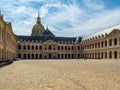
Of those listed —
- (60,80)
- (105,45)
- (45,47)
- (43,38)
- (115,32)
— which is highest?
(115,32)

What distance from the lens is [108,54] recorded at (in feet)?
222

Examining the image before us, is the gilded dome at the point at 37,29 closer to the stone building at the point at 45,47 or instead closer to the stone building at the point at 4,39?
the stone building at the point at 45,47

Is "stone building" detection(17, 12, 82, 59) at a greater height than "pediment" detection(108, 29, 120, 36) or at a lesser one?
lesser

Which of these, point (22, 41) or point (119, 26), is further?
point (22, 41)

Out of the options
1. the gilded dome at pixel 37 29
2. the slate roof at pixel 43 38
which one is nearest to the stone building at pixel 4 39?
the slate roof at pixel 43 38

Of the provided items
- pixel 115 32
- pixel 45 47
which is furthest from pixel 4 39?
pixel 45 47

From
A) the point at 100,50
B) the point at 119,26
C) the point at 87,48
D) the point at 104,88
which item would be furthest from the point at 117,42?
the point at 104,88

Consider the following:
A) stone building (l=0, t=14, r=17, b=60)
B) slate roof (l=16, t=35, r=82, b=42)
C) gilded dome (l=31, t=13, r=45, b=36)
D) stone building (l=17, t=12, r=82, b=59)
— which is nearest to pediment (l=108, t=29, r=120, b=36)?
stone building (l=0, t=14, r=17, b=60)

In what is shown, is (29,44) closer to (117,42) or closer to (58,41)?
(58,41)

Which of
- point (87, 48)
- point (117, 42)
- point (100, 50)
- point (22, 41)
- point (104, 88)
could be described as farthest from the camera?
point (22, 41)

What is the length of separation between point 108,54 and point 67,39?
34.0 metres

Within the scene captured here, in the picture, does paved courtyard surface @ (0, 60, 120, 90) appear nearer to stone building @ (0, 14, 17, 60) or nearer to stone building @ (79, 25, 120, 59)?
stone building @ (0, 14, 17, 60)

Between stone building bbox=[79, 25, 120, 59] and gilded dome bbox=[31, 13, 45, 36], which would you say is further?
gilded dome bbox=[31, 13, 45, 36]

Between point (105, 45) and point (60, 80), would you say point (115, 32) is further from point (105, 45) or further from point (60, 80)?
point (60, 80)
